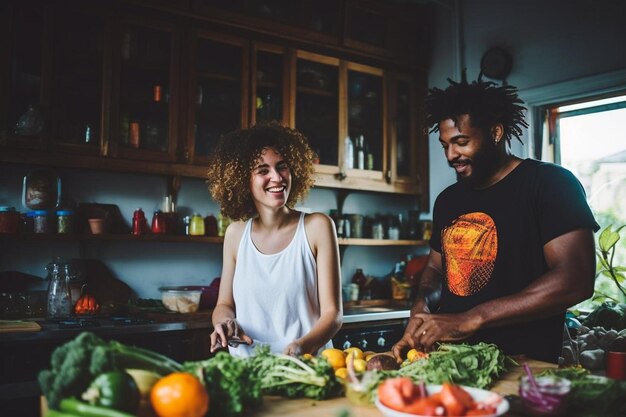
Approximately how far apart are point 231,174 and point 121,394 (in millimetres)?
1437

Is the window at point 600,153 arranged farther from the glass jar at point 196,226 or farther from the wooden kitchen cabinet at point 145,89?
the wooden kitchen cabinet at point 145,89

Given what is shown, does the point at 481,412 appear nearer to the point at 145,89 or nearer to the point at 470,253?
the point at 470,253

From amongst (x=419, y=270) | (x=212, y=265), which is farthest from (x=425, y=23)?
(x=212, y=265)

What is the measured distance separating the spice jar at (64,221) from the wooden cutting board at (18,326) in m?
0.57

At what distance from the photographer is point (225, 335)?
180cm

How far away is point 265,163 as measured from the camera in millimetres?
2209

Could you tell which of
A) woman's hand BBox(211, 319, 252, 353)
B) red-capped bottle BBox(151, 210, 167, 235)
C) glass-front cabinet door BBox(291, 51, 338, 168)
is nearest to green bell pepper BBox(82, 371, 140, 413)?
woman's hand BBox(211, 319, 252, 353)

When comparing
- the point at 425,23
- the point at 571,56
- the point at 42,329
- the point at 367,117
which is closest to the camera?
the point at 42,329

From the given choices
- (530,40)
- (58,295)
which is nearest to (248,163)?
(58,295)

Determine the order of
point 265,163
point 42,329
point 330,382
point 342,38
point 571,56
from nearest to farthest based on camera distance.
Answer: point 330,382
point 265,163
point 42,329
point 571,56
point 342,38

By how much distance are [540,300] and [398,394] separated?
847mm

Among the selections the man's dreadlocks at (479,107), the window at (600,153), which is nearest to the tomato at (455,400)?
the man's dreadlocks at (479,107)

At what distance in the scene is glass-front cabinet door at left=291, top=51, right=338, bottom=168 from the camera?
4078mm

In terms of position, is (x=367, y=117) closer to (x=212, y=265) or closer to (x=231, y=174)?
(x=212, y=265)
